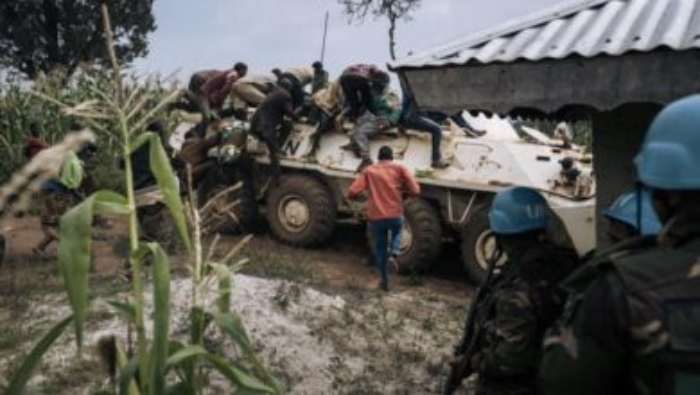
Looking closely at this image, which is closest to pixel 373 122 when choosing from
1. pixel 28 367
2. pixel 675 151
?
pixel 28 367

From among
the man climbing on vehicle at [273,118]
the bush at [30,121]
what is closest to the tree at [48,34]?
the bush at [30,121]

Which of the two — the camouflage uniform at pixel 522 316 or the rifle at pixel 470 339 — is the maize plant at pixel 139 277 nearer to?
the camouflage uniform at pixel 522 316

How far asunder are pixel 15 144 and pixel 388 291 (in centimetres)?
815

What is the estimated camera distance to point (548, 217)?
Answer: 381 centimetres

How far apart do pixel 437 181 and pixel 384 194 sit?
1053 mm

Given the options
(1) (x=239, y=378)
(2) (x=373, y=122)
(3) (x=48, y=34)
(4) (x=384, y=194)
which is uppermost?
(3) (x=48, y=34)

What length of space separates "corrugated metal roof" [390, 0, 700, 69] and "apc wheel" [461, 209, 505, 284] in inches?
226

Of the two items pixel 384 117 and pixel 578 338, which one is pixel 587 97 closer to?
pixel 578 338

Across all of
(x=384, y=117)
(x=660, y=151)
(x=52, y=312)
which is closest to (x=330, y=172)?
(x=384, y=117)

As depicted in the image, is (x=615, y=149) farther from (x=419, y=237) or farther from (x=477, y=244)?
(x=419, y=237)

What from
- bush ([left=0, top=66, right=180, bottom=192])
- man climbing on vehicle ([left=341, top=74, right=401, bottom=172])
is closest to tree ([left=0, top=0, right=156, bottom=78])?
bush ([left=0, top=66, right=180, bottom=192])

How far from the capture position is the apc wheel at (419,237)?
1092 centimetres

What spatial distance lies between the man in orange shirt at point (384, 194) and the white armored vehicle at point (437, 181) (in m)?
0.78

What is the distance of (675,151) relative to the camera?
210 cm
